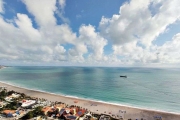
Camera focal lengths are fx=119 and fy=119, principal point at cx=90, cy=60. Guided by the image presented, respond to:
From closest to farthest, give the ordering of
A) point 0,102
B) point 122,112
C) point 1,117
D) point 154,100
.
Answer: point 1,117, point 122,112, point 0,102, point 154,100

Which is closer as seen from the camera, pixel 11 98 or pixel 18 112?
pixel 18 112

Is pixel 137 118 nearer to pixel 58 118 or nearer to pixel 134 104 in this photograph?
pixel 134 104

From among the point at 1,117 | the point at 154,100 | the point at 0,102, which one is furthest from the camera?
the point at 154,100

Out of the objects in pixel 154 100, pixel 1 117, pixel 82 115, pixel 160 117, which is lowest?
pixel 1 117

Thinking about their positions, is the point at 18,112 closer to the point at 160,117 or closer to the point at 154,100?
the point at 160,117

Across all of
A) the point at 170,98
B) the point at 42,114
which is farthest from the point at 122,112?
the point at 170,98

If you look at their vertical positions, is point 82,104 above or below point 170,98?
below

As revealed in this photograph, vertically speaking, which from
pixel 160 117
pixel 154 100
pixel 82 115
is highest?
pixel 154 100

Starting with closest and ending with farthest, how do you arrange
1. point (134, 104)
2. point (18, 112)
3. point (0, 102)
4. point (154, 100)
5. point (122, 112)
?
point (18, 112) → point (122, 112) → point (0, 102) → point (134, 104) → point (154, 100)

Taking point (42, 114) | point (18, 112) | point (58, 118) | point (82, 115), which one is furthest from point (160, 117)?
point (18, 112)
